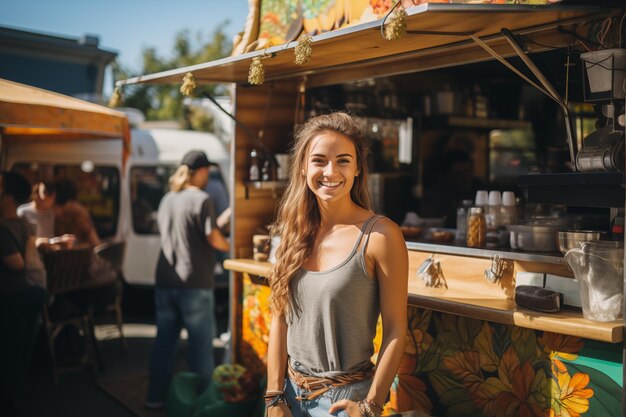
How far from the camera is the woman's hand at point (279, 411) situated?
2.78m

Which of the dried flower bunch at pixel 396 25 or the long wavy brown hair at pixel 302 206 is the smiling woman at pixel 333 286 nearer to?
the long wavy brown hair at pixel 302 206

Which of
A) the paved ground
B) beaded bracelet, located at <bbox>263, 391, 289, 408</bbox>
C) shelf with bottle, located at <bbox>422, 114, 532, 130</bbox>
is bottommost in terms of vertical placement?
the paved ground

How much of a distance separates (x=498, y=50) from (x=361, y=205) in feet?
4.25

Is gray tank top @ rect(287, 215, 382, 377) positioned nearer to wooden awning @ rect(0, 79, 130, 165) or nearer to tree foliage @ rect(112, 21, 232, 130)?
wooden awning @ rect(0, 79, 130, 165)

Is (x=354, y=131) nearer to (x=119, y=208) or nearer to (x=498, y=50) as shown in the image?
(x=498, y=50)

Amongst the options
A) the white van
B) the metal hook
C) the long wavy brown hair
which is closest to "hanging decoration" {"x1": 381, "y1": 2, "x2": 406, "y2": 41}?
the long wavy brown hair

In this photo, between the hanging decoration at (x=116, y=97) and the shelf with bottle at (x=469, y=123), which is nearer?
the hanging decoration at (x=116, y=97)

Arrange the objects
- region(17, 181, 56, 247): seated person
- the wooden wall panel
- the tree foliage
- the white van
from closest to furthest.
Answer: the wooden wall panel < region(17, 181, 56, 247): seated person < the white van < the tree foliage

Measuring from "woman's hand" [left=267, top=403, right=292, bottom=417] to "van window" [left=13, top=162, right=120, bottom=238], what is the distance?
6853 millimetres

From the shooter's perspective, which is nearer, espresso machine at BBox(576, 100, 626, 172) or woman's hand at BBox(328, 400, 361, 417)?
woman's hand at BBox(328, 400, 361, 417)

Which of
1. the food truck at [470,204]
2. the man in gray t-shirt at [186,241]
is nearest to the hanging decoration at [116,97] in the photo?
the food truck at [470,204]

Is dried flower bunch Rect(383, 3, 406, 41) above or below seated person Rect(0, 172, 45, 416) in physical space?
above

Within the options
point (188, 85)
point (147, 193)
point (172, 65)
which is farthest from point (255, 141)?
point (172, 65)

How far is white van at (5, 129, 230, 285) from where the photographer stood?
9016 mm
